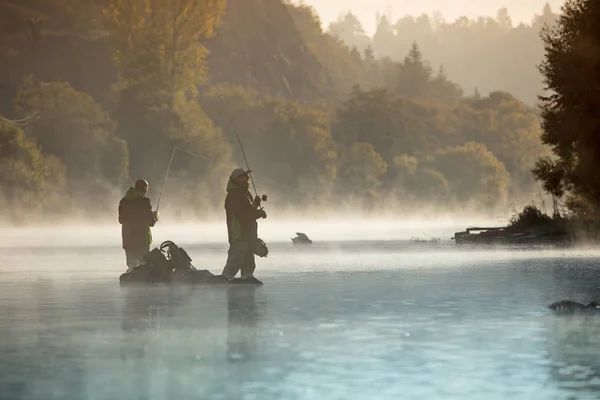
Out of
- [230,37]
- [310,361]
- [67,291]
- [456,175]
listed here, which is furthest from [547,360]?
[230,37]

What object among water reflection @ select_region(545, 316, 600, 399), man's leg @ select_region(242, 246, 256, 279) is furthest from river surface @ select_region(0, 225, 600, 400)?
man's leg @ select_region(242, 246, 256, 279)

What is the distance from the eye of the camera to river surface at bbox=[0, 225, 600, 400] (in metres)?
12.1

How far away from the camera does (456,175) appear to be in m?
134

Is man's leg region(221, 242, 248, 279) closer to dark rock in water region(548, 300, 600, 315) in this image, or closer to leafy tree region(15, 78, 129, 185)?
dark rock in water region(548, 300, 600, 315)

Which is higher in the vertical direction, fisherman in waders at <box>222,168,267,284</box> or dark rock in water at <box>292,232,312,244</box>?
dark rock in water at <box>292,232,312,244</box>

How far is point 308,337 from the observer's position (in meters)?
16.2

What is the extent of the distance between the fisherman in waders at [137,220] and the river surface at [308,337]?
2.93ft

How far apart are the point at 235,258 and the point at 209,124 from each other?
277ft

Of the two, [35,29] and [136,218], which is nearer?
[136,218]

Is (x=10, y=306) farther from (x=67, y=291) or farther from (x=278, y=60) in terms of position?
(x=278, y=60)

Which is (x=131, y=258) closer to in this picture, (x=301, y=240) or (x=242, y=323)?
(x=242, y=323)

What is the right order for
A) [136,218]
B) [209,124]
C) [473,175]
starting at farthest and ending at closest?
[473,175] < [209,124] < [136,218]

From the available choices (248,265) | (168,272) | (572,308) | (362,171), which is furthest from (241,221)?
(362,171)

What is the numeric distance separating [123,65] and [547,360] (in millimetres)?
97408
